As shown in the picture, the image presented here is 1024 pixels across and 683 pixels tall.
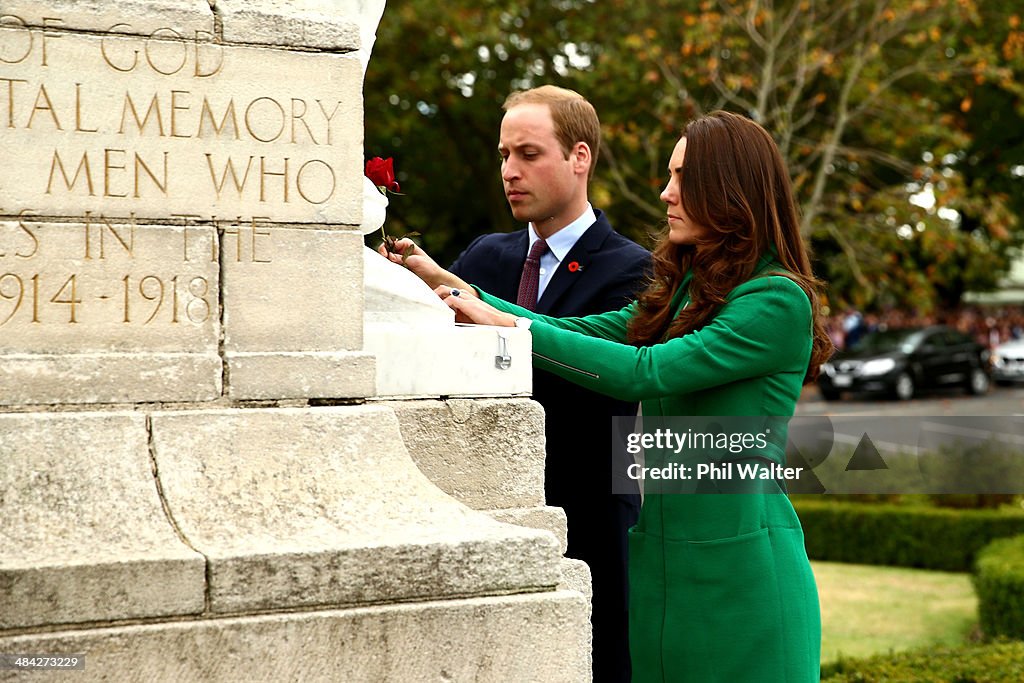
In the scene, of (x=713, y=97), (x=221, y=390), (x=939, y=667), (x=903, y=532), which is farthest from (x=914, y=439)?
(x=221, y=390)

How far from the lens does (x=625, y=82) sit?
19.5 metres

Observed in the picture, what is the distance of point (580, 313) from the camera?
4008 mm

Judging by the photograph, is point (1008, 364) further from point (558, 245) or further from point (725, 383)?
point (725, 383)

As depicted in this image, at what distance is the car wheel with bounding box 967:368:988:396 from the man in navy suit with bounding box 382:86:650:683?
25548 mm

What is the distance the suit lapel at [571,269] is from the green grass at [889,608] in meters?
4.90

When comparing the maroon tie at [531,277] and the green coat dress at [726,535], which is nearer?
the green coat dress at [726,535]

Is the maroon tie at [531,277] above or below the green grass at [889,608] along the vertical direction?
above

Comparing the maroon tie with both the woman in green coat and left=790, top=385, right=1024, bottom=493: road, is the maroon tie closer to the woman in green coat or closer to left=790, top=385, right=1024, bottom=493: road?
the woman in green coat

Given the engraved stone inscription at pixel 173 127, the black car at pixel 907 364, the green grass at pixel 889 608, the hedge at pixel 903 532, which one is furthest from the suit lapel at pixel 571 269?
the black car at pixel 907 364

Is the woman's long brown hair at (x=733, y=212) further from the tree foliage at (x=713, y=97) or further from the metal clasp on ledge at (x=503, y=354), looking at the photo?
the tree foliage at (x=713, y=97)

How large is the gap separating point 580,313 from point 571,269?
0.56ft

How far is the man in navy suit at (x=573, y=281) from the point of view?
388cm

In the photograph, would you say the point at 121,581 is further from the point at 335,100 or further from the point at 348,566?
the point at 335,100

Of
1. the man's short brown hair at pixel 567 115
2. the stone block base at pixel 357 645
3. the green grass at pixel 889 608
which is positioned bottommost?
the green grass at pixel 889 608
